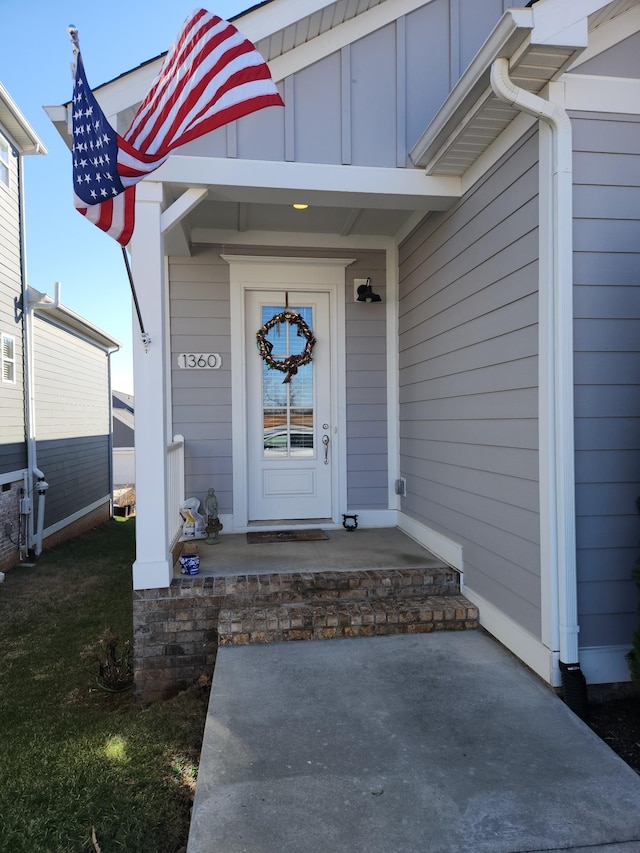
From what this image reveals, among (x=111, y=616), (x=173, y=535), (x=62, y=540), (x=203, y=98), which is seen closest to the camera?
(x=203, y=98)

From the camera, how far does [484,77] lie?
7.95 ft

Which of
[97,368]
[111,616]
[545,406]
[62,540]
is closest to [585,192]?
[545,406]

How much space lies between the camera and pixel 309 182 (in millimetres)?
3205

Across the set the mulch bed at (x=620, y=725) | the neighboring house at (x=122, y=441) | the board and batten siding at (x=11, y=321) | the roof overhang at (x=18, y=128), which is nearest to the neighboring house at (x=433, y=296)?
the mulch bed at (x=620, y=725)

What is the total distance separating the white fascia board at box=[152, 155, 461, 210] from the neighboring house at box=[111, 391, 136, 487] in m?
11.9

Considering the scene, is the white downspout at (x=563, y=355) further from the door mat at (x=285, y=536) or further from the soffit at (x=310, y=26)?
the door mat at (x=285, y=536)

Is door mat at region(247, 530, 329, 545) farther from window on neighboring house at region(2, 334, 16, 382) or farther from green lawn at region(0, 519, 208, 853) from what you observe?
window on neighboring house at region(2, 334, 16, 382)

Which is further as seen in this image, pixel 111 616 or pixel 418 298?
pixel 111 616

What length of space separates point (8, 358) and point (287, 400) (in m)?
3.73

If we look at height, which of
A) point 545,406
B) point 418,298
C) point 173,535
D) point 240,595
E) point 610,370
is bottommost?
point 240,595

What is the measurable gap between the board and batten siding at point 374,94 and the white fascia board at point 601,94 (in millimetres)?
1039

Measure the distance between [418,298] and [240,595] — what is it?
8.13ft

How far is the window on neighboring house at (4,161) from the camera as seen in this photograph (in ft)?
20.6

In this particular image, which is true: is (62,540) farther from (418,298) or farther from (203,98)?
(203,98)
